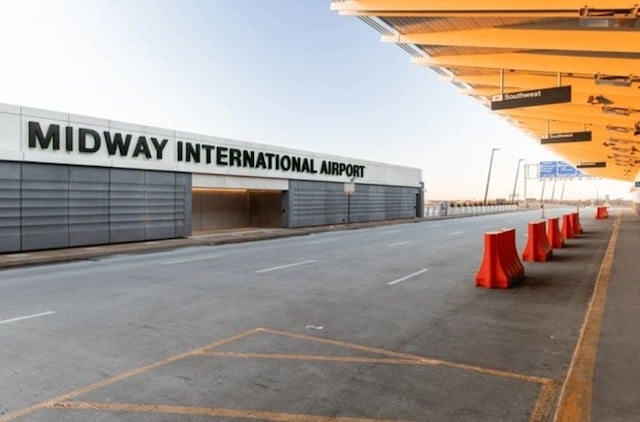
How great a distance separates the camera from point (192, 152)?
24.5 m

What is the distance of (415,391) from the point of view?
477 centimetres

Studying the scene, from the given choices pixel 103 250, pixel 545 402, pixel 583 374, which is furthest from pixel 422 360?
pixel 103 250

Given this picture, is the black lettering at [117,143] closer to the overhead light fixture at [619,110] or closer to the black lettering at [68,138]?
the black lettering at [68,138]

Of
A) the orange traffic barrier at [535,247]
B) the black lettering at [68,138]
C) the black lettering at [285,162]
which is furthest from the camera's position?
the black lettering at [285,162]

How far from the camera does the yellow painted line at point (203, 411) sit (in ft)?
13.7

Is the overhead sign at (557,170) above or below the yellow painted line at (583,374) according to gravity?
above

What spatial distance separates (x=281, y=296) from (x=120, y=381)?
471 centimetres

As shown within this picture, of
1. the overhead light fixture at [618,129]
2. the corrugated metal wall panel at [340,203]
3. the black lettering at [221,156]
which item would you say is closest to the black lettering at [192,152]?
the black lettering at [221,156]

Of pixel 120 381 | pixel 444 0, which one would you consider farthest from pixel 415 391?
pixel 444 0

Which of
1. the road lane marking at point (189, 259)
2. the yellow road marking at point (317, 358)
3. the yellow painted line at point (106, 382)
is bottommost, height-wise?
the road lane marking at point (189, 259)

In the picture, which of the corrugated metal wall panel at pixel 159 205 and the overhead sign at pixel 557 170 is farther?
the overhead sign at pixel 557 170

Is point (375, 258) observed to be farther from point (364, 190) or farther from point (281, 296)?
point (364, 190)

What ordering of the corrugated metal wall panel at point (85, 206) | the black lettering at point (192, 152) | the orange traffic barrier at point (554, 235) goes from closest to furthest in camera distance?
the corrugated metal wall panel at point (85, 206) < the orange traffic barrier at point (554, 235) < the black lettering at point (192, 152)

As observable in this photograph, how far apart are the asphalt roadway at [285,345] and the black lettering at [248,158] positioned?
639 inches
